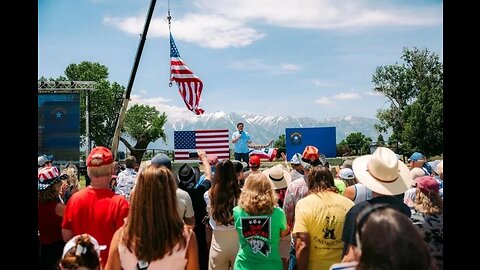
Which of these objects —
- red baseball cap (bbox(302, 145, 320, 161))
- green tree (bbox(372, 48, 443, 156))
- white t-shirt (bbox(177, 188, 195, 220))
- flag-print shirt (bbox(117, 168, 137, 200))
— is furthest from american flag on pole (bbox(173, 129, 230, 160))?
green tree (bbox(372, 48, 443, 156))

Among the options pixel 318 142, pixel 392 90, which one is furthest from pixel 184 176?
pixel 392 90

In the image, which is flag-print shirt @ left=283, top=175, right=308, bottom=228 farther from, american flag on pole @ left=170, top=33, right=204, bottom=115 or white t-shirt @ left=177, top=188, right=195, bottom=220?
american flag on pole @ left=170, top=33, right=204, bottom=115

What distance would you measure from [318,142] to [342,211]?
10481mm

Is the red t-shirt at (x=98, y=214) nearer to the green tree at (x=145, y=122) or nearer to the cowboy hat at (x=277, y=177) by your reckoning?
the cowboy hat at (x=277, y=177)

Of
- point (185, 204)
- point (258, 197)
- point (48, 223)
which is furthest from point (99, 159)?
point (258, 197)

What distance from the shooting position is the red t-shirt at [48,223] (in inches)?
183

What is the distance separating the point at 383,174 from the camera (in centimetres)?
378

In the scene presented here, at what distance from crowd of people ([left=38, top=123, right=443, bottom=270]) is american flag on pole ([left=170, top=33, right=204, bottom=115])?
847 cm

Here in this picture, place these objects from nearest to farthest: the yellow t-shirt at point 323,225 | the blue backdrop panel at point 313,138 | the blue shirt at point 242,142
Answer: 1. the yellow t-shirt at point 323,225
2. the blue backdrop panel at point 313,138
3. the blue shirt at point 242,142

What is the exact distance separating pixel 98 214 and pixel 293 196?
2.29m

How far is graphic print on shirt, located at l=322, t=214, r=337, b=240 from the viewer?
4.09 m

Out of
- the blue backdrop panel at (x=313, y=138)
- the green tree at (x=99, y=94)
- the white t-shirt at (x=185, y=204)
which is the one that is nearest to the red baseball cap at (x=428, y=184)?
the white t-shirt at (x=185, y=204)

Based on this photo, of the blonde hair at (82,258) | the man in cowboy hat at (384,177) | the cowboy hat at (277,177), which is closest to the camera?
the blonde hair at (82,258)
